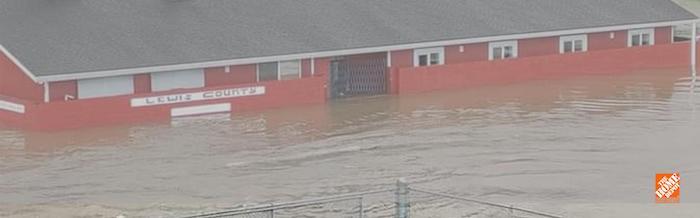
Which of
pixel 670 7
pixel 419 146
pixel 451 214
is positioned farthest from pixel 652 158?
pixel 670 7

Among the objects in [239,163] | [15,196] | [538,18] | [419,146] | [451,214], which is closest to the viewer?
[451,214]

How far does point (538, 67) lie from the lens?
49438 mm

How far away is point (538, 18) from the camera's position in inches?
2015

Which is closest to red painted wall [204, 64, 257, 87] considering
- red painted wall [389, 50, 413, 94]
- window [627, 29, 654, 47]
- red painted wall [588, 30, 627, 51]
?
red painted wall [389, 50, 413, 94]

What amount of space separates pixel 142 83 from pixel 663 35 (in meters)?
22.3

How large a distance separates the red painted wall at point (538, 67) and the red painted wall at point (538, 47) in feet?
3.14

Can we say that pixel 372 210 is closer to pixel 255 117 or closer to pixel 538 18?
pixel 255 117

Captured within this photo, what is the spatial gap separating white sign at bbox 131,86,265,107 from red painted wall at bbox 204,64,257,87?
4.18ft

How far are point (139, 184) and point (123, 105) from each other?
9.23 m

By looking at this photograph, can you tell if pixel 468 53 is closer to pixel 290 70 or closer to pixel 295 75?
pixel 295 75

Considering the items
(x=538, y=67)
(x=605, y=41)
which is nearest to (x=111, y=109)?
(x=538, y=67)

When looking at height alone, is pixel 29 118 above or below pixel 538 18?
below

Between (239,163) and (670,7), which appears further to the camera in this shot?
(670,7)

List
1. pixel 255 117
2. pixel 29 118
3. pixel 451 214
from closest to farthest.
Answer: pixel 451 214
pixel 29 118
pixel 255 117
